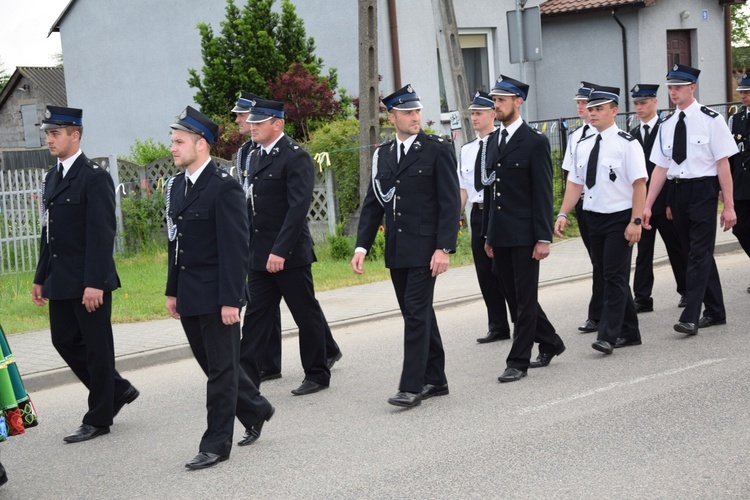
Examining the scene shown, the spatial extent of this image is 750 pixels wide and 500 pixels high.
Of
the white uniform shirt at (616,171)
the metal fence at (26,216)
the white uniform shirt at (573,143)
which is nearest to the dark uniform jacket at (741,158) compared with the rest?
the white uniform shirt at (573,143)

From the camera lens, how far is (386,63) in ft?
73.5

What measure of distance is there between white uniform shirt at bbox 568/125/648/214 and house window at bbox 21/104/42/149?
41142 mm

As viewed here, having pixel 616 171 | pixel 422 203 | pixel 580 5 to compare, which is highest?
pixel 580 5

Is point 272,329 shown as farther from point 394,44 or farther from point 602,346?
point 394,44

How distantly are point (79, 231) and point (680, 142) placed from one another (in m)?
4.99

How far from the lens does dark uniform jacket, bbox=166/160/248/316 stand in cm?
584

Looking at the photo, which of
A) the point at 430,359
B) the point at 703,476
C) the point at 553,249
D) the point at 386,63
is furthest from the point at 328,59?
the point at 703,476

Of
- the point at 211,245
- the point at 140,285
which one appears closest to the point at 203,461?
the point at 211,245

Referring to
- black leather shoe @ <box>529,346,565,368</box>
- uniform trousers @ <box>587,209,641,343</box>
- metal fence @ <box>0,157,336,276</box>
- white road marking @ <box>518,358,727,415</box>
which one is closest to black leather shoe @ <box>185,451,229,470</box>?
white road marking @ <box>518,358,727,415</box>

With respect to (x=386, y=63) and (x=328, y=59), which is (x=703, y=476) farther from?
(x=328, y=59)

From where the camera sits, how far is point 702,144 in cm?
885

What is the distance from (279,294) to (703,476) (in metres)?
3.39

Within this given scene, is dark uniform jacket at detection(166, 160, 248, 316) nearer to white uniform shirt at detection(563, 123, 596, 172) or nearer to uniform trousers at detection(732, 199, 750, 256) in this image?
white uniform shirt at detection(563, 123, 596, 172)

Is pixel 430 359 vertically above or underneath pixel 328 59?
underneath
